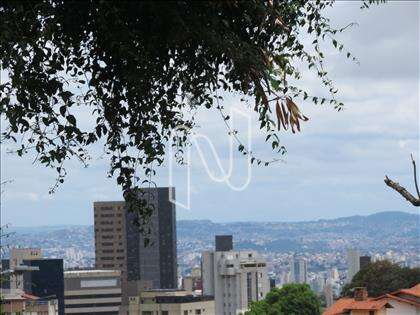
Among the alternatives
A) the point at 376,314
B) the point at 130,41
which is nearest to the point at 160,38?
the point at 130,41

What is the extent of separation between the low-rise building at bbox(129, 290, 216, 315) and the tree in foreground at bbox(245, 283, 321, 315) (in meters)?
73.6

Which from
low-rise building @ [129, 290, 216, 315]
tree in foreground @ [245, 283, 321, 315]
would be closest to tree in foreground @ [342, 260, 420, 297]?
tree in foreground @ [245, 283, 321, 315]

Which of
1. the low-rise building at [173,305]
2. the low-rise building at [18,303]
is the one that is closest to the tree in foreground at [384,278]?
the low-rise building at [18,303]

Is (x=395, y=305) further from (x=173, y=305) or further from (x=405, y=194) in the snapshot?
(x=173, y=305)

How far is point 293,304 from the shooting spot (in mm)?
109812

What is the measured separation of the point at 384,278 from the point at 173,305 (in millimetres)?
74973

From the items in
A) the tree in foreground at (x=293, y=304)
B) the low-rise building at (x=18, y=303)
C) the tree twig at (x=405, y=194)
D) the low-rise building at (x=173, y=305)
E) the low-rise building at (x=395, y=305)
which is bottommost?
the low-rise building at (x=173, y=305)

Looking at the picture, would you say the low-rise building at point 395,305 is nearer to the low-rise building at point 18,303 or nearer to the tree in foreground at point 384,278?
the low-rise building at point 18,303

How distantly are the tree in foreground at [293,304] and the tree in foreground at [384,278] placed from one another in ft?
9.88

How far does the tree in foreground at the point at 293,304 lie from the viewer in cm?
10919

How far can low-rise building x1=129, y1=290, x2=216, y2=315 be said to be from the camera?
186150 mm

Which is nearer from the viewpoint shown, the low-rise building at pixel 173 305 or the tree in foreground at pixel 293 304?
the tree in foreground at pixel 293 304

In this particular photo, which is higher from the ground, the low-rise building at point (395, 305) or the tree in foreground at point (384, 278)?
the tree in foreground at point (384, 278)

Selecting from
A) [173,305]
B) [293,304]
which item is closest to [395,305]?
[293,304]
